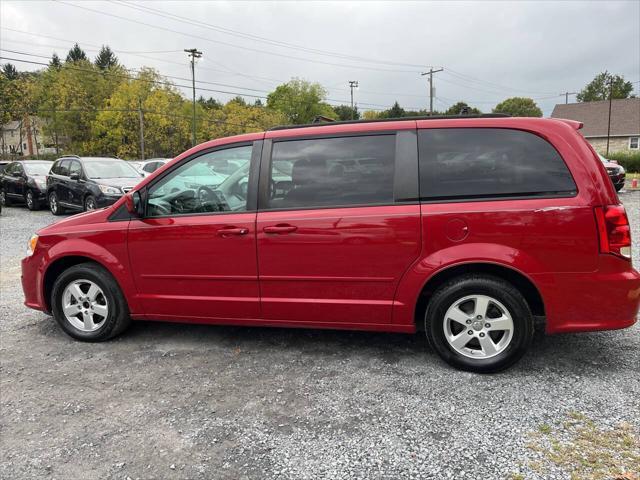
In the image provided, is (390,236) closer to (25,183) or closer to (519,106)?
(25,183)

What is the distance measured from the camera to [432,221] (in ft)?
Answer: 10.6

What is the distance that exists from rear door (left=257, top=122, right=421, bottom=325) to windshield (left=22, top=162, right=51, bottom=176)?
46.2 feet

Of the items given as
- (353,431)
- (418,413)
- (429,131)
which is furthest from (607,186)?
(353,431)

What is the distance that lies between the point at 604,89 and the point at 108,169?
99.0m

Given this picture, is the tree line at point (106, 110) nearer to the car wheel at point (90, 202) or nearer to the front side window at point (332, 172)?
the car wheel at point (90, 202)

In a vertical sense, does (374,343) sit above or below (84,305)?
below

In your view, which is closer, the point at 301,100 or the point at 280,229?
the point at 280,229

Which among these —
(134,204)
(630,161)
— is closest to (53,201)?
(134,204)

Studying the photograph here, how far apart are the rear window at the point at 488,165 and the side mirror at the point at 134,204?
2279 millimetres

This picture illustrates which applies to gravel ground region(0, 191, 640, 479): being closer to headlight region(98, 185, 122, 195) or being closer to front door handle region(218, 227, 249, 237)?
front door handle region(218, 227, 249, 237)

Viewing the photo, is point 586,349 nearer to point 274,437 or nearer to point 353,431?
point 353,431

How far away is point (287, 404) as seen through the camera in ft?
9.94

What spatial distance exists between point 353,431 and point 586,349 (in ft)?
7.26

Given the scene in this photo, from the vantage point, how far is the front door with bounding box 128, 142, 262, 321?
142 inches
